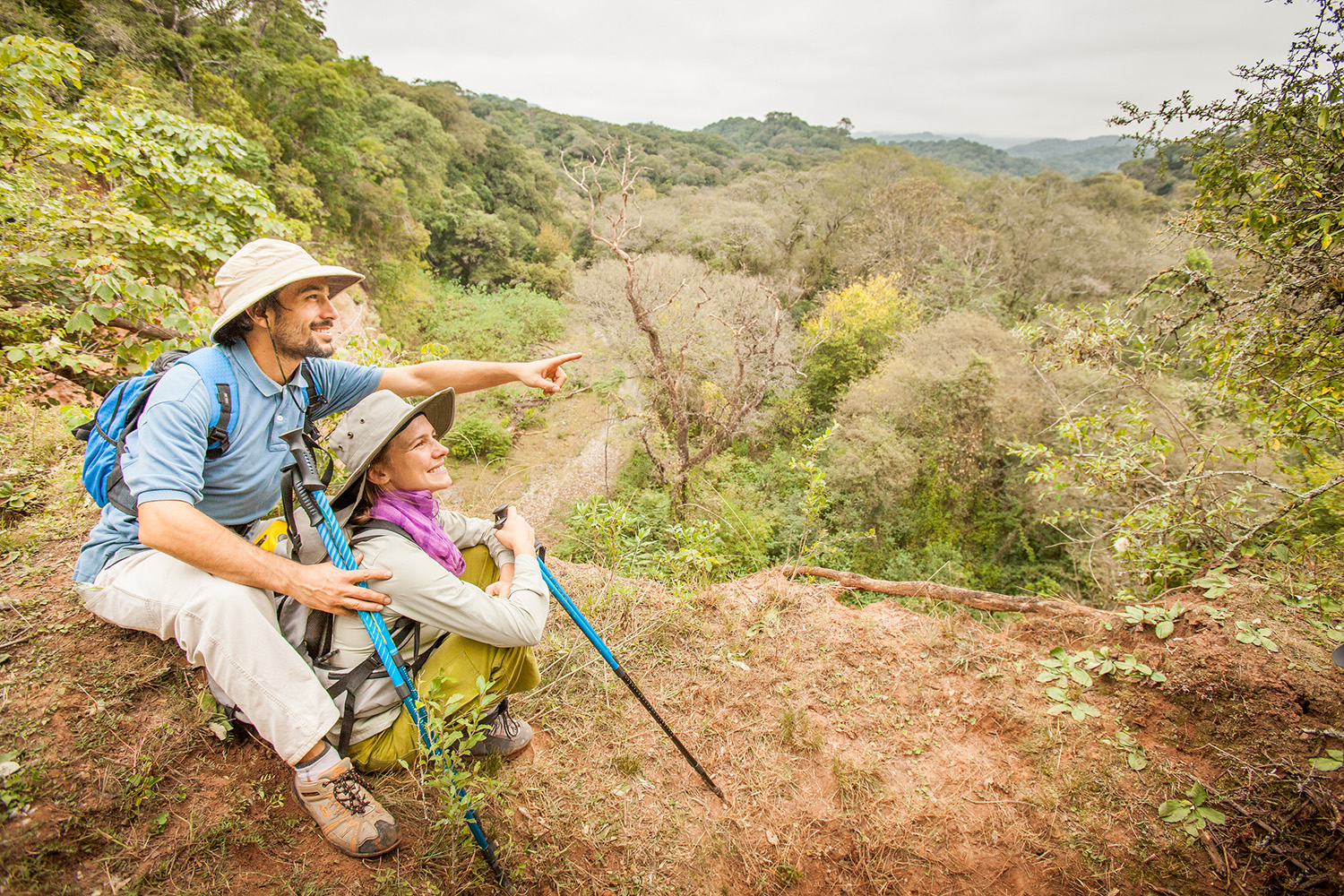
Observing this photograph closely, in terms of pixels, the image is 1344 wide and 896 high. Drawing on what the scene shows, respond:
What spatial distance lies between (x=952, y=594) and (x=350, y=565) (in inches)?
181

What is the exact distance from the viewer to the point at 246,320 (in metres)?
2.00

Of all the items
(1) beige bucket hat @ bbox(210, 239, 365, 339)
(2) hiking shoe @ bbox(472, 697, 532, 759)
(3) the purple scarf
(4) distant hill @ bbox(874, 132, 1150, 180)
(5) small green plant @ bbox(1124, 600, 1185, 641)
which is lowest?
(2) hiking shoe @ bbox(472, 697, 532, 759)

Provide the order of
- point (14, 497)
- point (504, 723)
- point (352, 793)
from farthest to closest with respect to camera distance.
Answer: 1. point (14, 497)
2. point (504, 723)
3. point (352, 793)

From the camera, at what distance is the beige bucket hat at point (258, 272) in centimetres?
195

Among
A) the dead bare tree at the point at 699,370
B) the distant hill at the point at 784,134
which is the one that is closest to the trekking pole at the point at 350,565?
the dead bare tree at the point at 699,370

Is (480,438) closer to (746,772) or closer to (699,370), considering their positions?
(699,370)

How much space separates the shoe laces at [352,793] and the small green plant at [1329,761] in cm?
397

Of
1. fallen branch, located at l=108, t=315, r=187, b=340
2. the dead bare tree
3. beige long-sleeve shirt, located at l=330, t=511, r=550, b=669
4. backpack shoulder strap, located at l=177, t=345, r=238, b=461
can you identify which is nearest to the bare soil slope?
beige long-sleeve shirt, located at l=330, t=511, r=550, b=669

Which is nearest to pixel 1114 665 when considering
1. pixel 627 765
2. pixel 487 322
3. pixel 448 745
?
pixel 627 765

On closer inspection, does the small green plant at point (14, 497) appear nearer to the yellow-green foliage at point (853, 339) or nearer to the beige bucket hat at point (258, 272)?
the beige bucket hat at point (258, 272)

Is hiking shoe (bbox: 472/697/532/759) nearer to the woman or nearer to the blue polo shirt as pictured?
the woman

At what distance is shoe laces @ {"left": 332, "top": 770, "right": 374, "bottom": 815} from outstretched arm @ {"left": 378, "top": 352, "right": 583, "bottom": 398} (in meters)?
1.64

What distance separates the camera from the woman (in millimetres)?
1817

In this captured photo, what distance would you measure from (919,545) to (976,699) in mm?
8135
